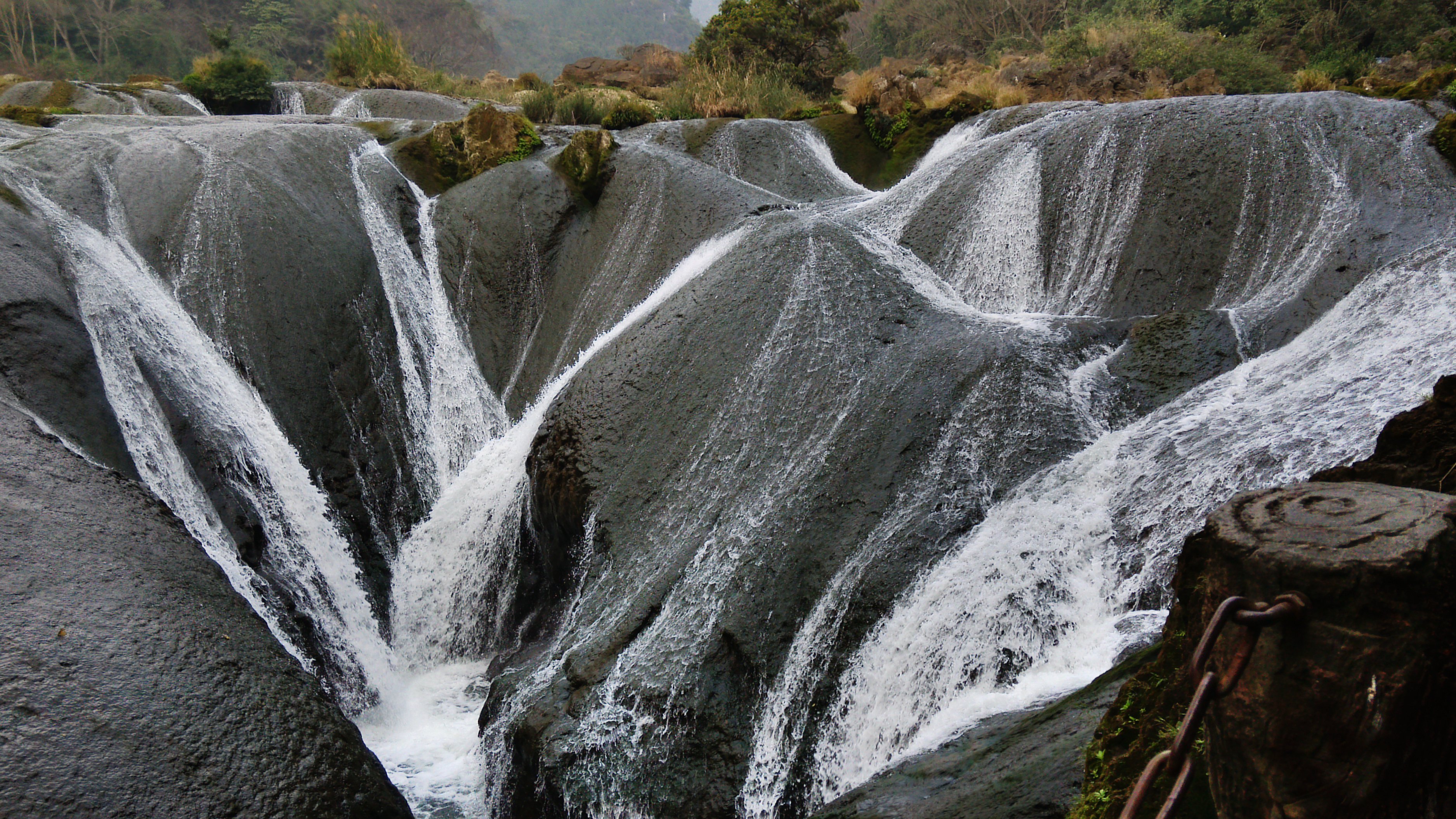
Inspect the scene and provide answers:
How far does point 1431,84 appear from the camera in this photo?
8.45 m

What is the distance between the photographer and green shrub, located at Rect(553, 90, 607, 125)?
47.3ft

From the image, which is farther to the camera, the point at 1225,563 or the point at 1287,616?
the point at 1225,563

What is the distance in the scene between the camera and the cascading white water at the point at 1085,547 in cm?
Answer: 375

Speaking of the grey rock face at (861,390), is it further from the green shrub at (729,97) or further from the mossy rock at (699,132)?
the green shrub at (729,97)

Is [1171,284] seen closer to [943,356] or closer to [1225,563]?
[943,356]

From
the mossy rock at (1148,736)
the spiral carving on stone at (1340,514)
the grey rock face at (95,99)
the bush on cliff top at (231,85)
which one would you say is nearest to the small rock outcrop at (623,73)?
the bush on cliff top at (231,85)

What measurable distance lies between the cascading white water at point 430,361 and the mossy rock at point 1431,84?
31.5 feet

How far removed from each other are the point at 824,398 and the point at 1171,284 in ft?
10.5

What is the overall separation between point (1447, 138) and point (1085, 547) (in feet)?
17.1

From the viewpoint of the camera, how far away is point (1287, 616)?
1463mm

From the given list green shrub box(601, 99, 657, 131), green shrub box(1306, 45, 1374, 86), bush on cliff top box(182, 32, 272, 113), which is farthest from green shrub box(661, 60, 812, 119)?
green shrub box(1306, 45, 1374, 86)

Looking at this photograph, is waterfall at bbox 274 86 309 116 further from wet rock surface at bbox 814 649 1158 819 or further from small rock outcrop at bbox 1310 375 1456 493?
small rock outcrop at bbox 1310 375 1456 493

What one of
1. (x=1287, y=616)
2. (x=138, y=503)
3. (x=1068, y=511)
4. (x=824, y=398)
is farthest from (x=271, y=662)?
(x=1287, y=616)

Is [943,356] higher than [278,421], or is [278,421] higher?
[943,356]
